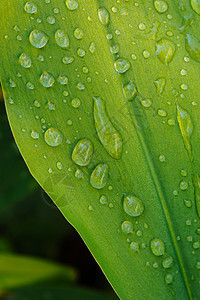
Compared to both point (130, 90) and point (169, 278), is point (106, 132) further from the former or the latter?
point (169, 278)

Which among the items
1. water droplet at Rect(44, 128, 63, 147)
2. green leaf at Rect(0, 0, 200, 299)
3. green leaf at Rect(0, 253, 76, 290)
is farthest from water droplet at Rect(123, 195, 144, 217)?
green leaf at Rect(0, 253, 76, 290)

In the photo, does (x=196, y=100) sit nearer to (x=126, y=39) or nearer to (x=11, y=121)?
(x=126, y=39)

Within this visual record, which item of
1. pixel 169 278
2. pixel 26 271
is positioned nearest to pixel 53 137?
pixel 169 278

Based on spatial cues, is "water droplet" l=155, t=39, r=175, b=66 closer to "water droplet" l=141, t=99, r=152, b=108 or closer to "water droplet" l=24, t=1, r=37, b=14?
"water droplet" l=141, t=99, r=152, b=108

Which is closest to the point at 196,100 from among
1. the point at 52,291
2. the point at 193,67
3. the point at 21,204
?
the point at 193,67

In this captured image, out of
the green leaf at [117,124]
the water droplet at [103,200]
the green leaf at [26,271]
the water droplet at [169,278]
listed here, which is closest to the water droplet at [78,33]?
the green leaf at [117,124]

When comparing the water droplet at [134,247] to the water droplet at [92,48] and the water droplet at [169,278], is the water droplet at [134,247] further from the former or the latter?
the water droplet at [92,48]
